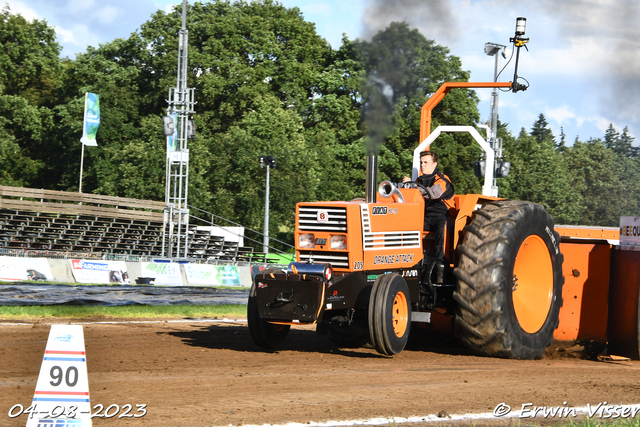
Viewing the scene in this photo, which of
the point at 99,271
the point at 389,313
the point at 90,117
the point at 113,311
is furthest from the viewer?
the point at 90,117

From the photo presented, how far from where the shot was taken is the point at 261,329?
895 centimetres

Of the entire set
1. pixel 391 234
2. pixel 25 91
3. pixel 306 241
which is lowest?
pixel 306 241

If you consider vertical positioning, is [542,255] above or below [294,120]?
below

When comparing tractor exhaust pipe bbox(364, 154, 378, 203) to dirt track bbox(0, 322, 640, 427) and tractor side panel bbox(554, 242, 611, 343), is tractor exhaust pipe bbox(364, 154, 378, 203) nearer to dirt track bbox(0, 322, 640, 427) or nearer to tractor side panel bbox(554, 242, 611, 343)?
dirt track bbox(0, 322, 640, 427)

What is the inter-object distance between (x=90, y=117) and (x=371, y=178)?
3859 centimetres

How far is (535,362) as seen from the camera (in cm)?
898

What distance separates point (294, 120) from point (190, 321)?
1392 inches

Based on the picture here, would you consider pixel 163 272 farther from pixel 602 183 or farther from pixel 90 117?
pixel 602 183

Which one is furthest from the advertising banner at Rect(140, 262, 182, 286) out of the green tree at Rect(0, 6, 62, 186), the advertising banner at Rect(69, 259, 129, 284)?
the green tree at Rect(0, 6, 62, 186)

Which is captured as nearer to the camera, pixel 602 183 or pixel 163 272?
pixel 163 272

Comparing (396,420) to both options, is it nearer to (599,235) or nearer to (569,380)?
(569,380)

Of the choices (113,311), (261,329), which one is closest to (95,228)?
(113,311)

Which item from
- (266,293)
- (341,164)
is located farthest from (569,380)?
(341,164)

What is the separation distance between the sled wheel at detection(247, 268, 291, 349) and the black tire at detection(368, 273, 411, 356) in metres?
1.27
